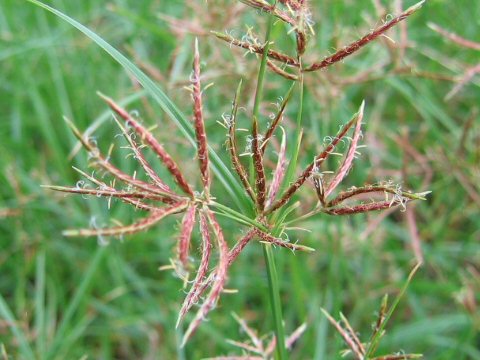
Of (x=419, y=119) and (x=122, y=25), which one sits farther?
(x=122, y=25)

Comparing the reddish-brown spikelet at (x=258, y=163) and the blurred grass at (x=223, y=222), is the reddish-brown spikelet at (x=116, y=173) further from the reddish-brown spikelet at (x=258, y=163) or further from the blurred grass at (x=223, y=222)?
the blurred grass at (x=223, y=222)

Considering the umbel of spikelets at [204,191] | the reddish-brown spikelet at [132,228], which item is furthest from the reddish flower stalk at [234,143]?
the reddish-brown spikelet at [132,228]

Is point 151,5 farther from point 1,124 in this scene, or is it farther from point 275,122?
point 275,122

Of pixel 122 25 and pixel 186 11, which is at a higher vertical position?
pixel 186 11

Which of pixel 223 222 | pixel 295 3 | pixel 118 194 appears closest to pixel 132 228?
pixel 118 194

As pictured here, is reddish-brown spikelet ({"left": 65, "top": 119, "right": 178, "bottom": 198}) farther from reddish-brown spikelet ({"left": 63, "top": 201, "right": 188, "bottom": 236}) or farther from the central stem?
the central stem

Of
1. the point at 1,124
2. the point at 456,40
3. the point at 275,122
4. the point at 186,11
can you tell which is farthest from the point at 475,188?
the point at 1,124
